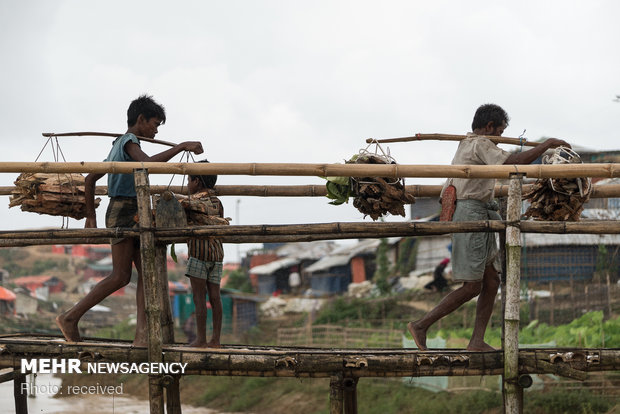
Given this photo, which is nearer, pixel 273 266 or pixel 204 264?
pixel 204 264

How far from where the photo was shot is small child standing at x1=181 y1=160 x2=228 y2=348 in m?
4.56

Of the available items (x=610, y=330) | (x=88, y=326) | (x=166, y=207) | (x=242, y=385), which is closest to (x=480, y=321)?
(x=166, y=207)

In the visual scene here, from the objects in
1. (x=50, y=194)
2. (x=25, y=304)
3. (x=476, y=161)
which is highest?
(x=476, y=161)

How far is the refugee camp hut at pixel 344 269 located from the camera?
27.7 meters

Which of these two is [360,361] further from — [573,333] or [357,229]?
[573,333]

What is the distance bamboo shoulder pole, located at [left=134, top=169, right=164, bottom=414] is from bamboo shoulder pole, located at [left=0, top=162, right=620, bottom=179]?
14 cm

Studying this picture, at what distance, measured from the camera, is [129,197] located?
4.50 metres

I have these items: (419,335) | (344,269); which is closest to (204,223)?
(419,335)

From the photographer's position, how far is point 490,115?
4504mm

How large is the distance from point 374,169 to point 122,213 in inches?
63.1

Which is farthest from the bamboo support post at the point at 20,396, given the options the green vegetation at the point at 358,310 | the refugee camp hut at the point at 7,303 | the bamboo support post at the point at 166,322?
the refugee camp hut at the point at 7,303

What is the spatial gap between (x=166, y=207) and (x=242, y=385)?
14.6 metres

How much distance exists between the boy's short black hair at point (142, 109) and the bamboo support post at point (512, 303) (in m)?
2.23

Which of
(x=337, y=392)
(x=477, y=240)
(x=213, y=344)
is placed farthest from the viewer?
(x=213, y=344)
